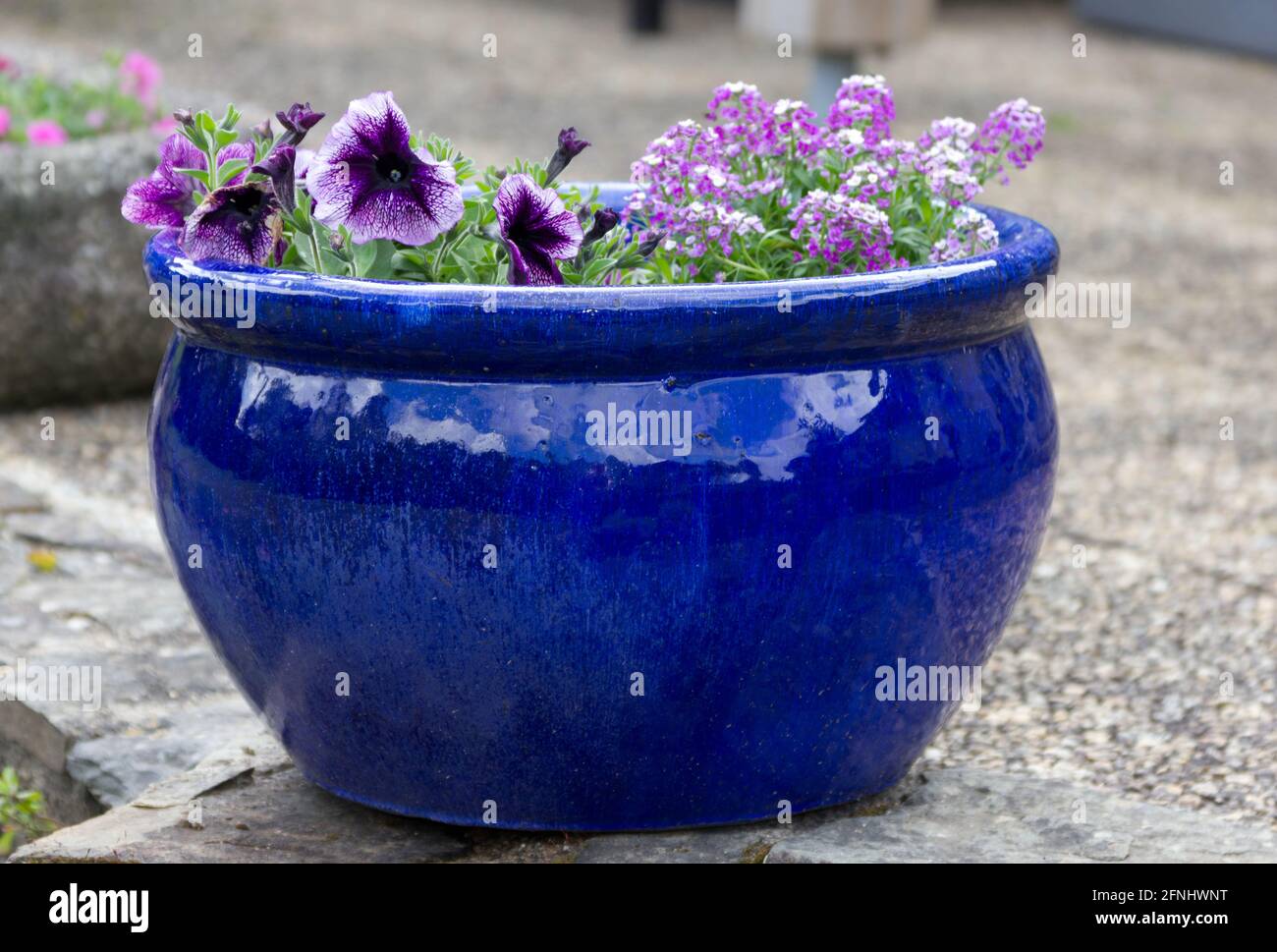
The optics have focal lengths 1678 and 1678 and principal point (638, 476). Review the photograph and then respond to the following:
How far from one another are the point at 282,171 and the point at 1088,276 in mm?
5118

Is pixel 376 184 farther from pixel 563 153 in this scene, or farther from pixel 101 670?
pixel 101 670

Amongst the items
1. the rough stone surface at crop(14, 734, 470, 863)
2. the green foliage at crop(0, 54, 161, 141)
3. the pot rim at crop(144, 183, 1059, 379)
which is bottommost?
the rough stone surface at crop(14, 734, 470, 863)

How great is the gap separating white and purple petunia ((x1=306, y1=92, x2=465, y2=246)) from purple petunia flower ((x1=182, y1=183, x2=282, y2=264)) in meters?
0.09

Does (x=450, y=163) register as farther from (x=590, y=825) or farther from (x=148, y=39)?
(x=148, y=39)

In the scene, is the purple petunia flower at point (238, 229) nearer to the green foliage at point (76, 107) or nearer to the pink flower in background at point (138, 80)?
the green foliage at point (76, 107)

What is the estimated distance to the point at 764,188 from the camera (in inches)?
92.1

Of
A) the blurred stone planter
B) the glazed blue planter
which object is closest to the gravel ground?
the blurred stone planter

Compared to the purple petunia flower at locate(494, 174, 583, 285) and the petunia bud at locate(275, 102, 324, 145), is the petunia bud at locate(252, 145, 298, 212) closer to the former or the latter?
the petunia bud at locate(275, 102, 324, 145)

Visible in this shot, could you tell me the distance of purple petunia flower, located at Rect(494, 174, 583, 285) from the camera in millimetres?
2098

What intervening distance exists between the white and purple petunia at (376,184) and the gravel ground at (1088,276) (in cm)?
126

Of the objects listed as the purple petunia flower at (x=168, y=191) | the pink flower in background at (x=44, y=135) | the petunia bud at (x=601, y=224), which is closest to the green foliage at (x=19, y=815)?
the purple petunia flower at (x=168, y=191)

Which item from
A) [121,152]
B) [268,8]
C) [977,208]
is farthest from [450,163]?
[268,8]

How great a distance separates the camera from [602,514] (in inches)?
77.5

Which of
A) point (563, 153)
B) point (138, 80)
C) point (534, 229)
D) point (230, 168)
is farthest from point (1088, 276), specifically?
point (230, 168)
